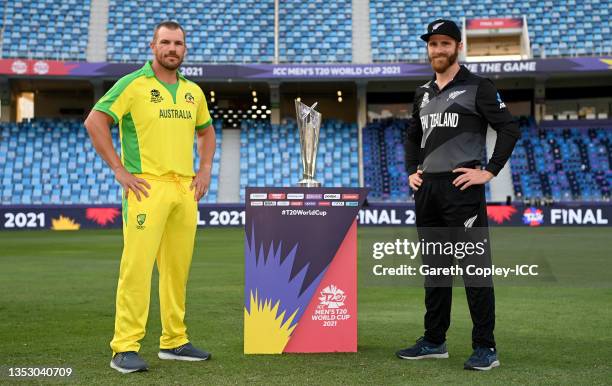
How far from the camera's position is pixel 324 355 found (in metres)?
5.57

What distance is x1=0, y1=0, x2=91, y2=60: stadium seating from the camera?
34.6m

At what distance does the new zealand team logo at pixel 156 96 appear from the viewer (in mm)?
5105

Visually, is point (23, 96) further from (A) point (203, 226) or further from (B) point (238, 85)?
(A) point (203, 226)

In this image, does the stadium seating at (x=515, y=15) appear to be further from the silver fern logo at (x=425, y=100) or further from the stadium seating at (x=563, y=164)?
the silver fern logo at (x=425, y=100)

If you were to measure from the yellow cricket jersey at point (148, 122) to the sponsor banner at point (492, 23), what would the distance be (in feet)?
104

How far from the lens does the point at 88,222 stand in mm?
27078

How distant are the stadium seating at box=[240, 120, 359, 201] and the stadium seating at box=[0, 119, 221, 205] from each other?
4.55ft

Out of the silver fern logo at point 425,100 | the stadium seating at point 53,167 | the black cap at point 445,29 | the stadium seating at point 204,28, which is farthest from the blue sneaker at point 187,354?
the stadium seating at point 204,28

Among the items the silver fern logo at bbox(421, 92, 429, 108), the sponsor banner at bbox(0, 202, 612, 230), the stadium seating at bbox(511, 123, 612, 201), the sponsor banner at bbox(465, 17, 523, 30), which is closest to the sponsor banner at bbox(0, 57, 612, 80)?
the stadium seating at bbox(511, 123, 612, 201)

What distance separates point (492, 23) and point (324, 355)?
3192 centimetres

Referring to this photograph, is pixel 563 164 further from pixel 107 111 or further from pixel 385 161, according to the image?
pixel 107 111

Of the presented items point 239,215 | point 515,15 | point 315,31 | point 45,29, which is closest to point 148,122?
point 239,215

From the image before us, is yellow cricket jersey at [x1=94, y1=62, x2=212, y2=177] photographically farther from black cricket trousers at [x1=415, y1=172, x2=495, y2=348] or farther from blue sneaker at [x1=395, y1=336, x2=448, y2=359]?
blue sneaker at [x1=395, y1=336, x2=448, y2=359]

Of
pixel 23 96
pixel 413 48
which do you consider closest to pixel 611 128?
pixel 413 48
